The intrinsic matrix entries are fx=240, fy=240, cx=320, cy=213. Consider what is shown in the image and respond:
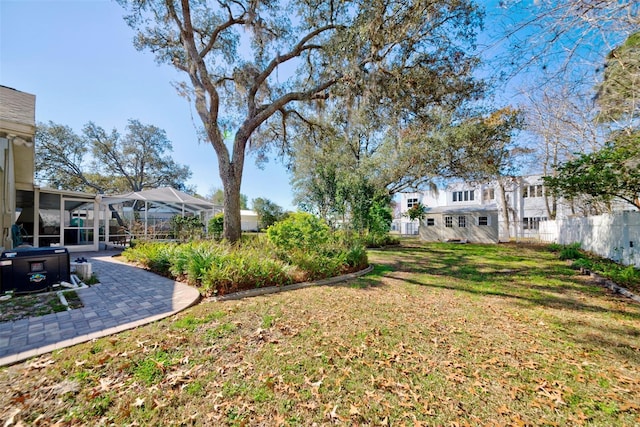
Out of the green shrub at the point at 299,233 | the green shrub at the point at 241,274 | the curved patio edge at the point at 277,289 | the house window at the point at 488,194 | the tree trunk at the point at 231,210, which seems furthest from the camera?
the house window at the point at 488,194

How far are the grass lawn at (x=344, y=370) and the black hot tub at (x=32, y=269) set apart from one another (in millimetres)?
3103

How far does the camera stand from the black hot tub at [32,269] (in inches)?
164

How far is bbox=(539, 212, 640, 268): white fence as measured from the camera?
6.77 metres

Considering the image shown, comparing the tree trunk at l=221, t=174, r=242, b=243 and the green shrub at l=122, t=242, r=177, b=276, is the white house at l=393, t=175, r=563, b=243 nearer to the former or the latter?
the tree trunk at l=221, t=174, r=242, b=243

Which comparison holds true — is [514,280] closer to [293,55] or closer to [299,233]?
[299,233]

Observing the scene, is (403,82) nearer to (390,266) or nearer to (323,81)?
(323,81)

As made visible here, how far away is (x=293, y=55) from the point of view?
8297 millimetres

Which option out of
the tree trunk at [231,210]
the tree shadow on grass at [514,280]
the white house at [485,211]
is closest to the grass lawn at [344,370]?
the tree shadow on grass at [514,280]

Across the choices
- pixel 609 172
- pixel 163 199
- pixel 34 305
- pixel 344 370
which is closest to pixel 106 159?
pixel 163 199

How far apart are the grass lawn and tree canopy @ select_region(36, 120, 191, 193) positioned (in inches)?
841

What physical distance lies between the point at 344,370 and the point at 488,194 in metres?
26.3

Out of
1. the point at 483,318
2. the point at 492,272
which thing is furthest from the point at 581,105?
the point at 483,318

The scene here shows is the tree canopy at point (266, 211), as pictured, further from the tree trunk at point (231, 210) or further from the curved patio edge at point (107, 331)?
the curved patio edge at point (107, 331)

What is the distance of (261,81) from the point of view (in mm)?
8531
